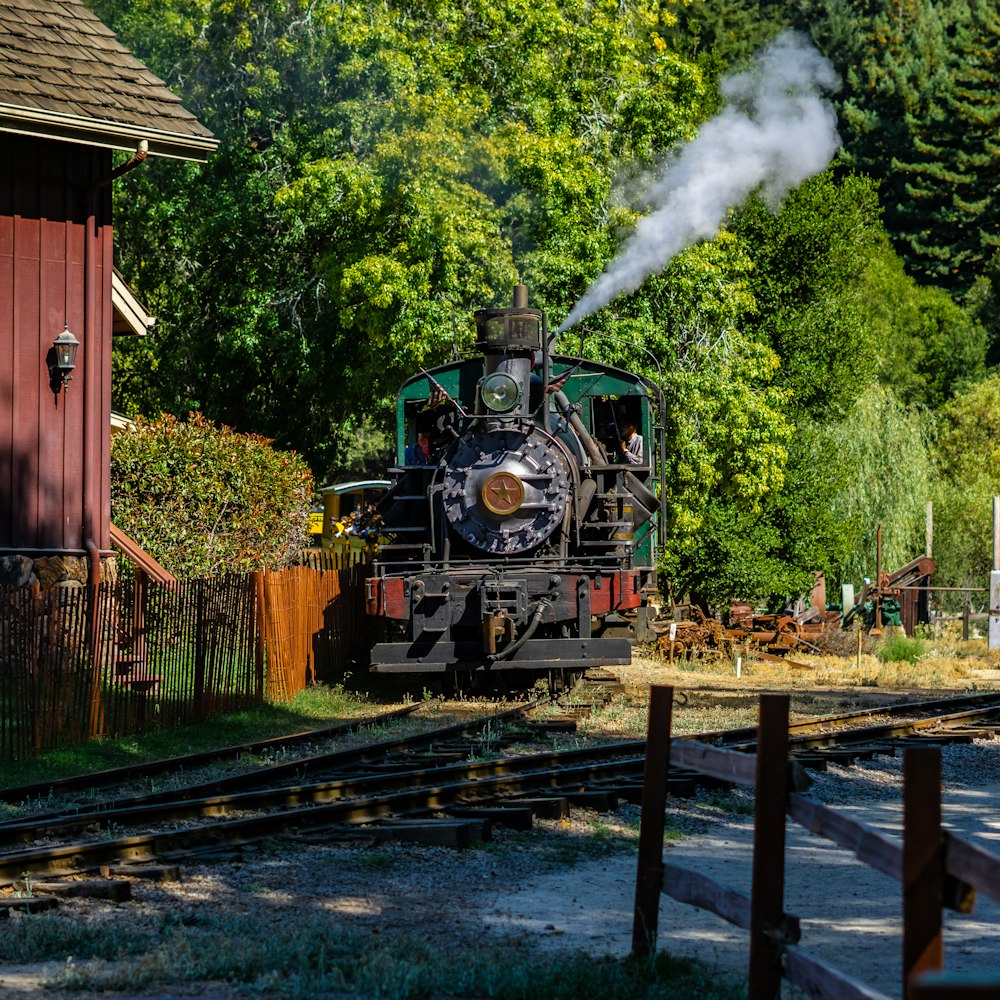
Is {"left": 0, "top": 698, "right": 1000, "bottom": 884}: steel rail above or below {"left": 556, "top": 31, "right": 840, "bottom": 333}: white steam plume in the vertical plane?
below

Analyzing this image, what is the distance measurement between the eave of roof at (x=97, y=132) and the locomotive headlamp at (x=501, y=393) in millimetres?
3955

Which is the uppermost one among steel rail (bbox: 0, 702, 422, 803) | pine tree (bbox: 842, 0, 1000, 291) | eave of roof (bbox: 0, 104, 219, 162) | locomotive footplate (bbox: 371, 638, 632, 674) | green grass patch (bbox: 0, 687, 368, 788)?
pine tree (bbox: 842, 0, 1000, 291)

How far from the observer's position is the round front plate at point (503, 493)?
1499cm

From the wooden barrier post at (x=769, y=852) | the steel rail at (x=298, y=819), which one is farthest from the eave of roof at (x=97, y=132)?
the wooden barrier post at (x=769, y=852)

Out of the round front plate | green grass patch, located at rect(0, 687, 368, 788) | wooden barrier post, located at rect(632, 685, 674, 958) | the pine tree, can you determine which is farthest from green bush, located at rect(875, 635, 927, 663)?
the pine tree

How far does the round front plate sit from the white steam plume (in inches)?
214

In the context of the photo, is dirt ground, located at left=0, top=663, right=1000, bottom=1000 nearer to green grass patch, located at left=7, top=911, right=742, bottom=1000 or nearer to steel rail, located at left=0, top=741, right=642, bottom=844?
green grass patch, located at left=7, top=911, right=742, bottom=1000

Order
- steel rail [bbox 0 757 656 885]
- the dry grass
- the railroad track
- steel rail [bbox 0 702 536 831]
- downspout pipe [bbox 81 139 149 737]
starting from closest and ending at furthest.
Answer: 1. steel rail [bbox 0 757 656 885]
2. the railroad track
3. steel rail [bbox 0 702 536 831]
4. the dry grass
5. downspout pipe [bbox 81 139 149 737]

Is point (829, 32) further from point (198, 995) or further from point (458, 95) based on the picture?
point (198, 995)

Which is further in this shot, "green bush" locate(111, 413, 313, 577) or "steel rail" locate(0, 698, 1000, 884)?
"green bush" locate(111, 413, 313, 577)

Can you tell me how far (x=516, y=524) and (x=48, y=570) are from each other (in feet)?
15.9

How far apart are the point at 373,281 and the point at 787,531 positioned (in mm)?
9439

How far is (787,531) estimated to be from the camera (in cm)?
2888

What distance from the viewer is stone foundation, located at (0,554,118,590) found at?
1530 cm
